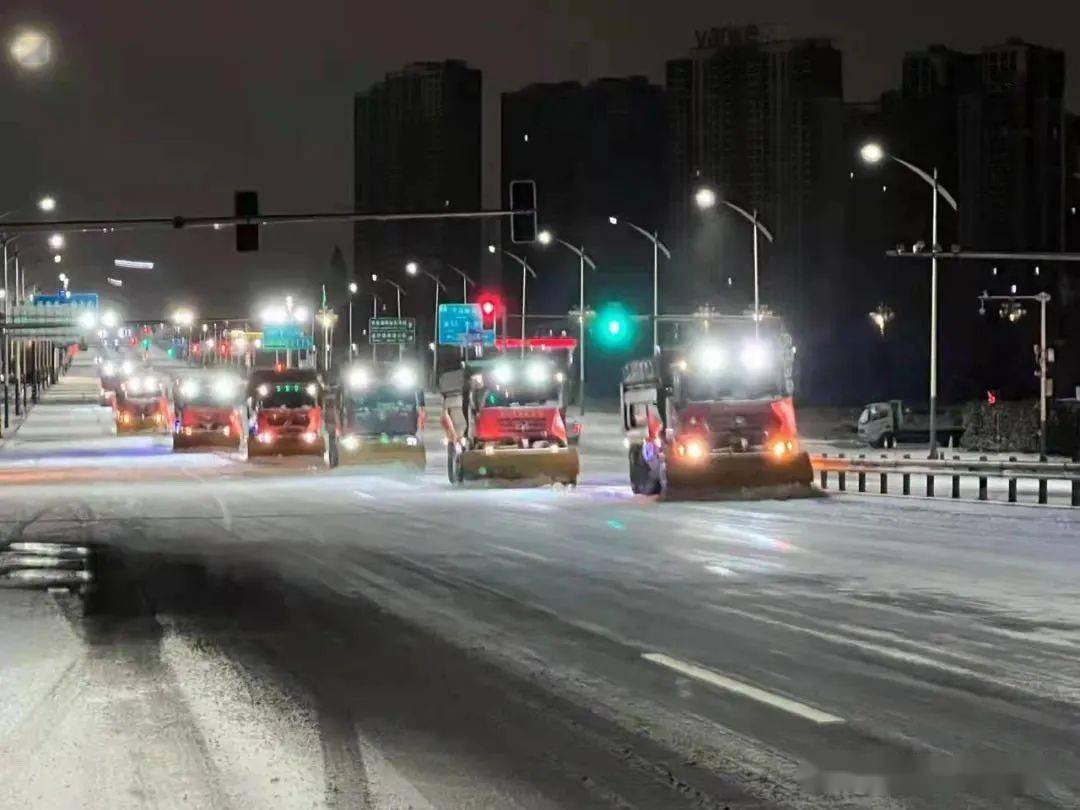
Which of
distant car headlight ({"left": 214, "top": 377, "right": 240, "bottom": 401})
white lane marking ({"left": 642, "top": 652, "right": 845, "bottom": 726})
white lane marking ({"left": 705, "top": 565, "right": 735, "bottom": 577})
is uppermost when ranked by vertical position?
distant car headlight ({"left": 214, "top": 377, "right": 240, "bottom": 401})

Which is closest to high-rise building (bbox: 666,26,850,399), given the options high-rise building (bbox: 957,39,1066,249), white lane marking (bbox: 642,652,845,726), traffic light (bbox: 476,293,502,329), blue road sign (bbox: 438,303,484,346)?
high-rise building (bbox: 957,39,1066,249)

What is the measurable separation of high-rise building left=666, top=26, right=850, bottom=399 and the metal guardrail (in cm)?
10506

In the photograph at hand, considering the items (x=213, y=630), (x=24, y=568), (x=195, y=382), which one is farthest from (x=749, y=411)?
(x=195, y=382)

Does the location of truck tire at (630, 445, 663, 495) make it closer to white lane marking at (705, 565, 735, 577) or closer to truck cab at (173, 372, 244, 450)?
white lane marking at (705, 565, 735, 577)

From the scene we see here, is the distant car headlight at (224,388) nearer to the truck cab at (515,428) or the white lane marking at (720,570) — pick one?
the truck cab at (515,428)

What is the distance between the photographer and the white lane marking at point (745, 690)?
10.3m

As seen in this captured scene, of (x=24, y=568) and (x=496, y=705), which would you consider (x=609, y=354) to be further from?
(x=496, y=705)

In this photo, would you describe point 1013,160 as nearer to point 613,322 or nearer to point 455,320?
point 455,320

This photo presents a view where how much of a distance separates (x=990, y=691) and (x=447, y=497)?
24.2m

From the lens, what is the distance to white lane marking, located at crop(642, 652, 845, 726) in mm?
→ 10336

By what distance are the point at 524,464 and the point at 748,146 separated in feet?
466

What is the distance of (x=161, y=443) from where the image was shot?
69000 mm

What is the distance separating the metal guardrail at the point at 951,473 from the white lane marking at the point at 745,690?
21209 millimetres

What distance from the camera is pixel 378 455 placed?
4894cm
